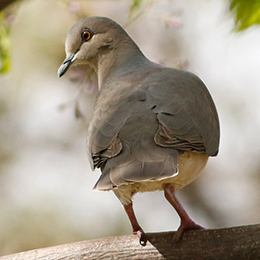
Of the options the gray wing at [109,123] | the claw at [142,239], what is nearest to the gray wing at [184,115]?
the gray wing at [109,123]

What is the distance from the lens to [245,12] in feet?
9.53

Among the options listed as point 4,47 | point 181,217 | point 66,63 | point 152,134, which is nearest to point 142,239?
point 181,217

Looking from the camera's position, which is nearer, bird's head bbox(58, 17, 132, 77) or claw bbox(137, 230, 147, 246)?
claw bbox(137, 230, 147, 246)

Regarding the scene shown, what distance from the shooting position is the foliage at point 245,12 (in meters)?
2.90

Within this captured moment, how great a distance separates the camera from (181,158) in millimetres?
3617

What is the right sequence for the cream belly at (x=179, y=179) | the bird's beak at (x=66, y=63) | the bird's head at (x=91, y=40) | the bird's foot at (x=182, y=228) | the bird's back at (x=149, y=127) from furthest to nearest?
the bird's head at (x=91, y=40) → the bird's beak at (x=66, y=63) → the cream belly at (x=179, y=179) → the bird's foot at (x=182, y=228) → the bird's back at (x=149, y=127)

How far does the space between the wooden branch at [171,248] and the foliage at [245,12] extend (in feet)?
3.73

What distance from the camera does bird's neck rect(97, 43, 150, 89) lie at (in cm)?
464

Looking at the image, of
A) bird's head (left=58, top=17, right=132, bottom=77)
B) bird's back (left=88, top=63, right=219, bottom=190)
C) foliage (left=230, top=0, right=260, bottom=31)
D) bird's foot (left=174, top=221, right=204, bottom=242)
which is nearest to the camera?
foliage (left=230, top=0, right=260, bottom=31)

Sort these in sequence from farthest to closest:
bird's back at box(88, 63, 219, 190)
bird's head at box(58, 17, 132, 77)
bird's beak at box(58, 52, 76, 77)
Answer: bird's head at box(58, 17, 132, 77) < bird's beak at box(58, 52, 76, 77) < bird's back at box(88, 63, 219, 190)

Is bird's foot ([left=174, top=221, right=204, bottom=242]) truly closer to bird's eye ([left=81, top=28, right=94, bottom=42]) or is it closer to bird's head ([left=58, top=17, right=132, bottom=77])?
bird's head ([left=58, top=17, right=132, bottom=77])

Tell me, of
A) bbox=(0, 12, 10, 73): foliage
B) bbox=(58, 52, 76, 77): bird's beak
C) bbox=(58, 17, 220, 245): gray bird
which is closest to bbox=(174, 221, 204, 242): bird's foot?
bbox=(58, 17, 220, 245): gray bird

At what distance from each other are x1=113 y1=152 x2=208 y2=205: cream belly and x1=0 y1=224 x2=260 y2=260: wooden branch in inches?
11.1

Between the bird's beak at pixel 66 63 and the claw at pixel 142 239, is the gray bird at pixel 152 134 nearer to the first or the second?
the claw at pixel 142 239
